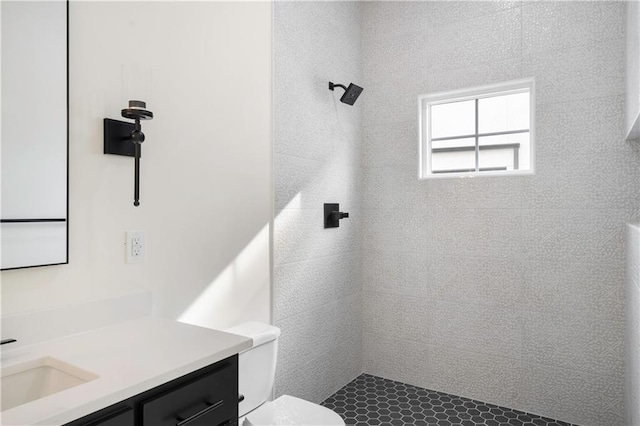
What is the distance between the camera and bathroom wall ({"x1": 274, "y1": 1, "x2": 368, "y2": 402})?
2.43 m

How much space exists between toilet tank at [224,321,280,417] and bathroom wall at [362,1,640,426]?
1406mm

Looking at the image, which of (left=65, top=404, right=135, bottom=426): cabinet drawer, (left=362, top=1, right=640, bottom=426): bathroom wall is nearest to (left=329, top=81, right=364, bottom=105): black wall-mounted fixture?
(left=362, top=1, right=640, bottom=426): bathroom wall

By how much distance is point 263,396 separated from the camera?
1893mm

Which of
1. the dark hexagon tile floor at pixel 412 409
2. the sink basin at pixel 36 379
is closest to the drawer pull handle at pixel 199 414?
the sink basin at pixel 36 379

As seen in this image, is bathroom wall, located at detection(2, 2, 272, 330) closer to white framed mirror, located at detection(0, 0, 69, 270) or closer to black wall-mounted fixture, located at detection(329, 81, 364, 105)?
white framed mirror, located at detection(0, 0, 69, 270)

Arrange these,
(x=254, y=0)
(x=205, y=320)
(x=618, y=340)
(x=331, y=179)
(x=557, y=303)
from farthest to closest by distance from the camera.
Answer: (x=331, y=179), (x=557, y=303), (x=618, y=340), (x=254, y=0), (x=205, y=320)

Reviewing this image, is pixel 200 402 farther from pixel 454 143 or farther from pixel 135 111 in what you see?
pixel 454 143

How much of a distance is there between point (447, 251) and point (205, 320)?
1685mm

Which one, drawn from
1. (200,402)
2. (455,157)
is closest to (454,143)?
(455,157)

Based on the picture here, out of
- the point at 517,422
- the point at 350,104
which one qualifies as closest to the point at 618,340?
the point at 517,422

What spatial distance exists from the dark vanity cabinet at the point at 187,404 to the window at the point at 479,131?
82.9 inches

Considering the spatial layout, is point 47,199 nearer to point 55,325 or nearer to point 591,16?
point 55,325

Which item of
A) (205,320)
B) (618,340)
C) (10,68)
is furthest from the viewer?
(618,340)

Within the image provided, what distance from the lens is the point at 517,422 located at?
254cm
